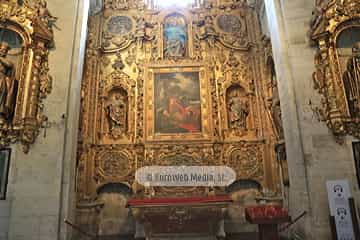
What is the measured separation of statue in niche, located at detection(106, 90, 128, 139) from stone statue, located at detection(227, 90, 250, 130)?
3.25 metres

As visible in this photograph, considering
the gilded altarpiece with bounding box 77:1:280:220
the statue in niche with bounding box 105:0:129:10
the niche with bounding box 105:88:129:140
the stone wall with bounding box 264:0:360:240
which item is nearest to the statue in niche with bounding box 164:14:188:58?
the gilded altarpiece with bounding box 77:1:280:220

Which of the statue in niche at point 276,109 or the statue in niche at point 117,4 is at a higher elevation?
the statue in niche at point 117,4

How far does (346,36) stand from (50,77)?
21.6 ft

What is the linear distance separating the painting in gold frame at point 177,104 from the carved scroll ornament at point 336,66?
11.7 feet

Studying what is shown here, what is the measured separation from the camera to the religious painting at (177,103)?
9.14 meters

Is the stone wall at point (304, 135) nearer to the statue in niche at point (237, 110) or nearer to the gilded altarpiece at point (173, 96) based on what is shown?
the gilded altarpiece at point (173, 96)

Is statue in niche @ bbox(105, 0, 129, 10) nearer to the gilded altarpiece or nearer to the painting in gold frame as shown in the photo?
the gilded altarpiece

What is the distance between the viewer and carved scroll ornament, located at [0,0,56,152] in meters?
6.06

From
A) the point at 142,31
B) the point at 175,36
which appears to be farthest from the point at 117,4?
the point at 175,36

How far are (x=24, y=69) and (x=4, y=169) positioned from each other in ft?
6.77

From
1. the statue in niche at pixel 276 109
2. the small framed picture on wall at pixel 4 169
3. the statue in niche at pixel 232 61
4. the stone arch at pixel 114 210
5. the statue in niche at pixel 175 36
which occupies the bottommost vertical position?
the stone arch at pixel 114 210

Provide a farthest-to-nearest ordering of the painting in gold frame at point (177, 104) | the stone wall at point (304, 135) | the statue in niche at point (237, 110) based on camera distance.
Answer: the statue in niche at point (237, 110) < the painting in gold frame at point (177, 104) < the stone wall at point (304, 135)

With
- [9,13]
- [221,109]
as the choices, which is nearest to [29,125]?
[9,13]

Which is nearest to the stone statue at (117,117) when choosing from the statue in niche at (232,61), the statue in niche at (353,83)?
the statue in niche at (232,61)
